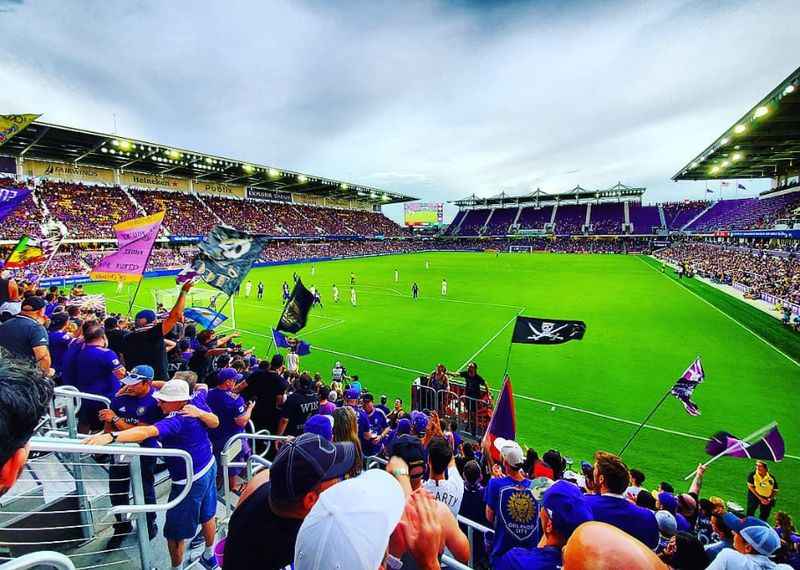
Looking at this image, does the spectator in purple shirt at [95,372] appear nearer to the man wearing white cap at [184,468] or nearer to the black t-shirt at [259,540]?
the man wearing white cap at [184,468]

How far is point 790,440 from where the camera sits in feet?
28.7

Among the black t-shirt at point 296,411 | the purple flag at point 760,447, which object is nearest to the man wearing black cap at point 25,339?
the black t-shirt at point 296,411

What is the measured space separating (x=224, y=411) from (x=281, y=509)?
10.4 ft

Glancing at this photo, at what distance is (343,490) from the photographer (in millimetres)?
1650

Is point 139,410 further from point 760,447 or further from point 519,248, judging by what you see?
point 519,248

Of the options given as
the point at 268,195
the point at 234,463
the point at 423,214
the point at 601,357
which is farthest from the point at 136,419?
the point at 423,214

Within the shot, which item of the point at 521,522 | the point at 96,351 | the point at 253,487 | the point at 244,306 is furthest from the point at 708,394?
the point at 244,306

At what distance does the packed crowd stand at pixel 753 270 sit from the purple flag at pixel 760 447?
67.0 feet

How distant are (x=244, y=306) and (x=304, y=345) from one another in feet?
48.1

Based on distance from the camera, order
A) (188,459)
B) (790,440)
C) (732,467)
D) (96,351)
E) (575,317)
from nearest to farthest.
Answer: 1. (188,459)
2. (96,351)
3. (732,467)
4. (790,440)
5. (575,317)

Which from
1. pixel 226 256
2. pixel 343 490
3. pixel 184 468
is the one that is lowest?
pixel 184 468

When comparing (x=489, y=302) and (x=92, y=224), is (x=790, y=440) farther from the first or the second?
(x=92, y=224)

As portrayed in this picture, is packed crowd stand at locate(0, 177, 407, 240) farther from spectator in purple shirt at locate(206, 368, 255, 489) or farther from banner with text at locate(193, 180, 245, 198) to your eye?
spectator in purple shirt at locate(206, 368, 255, 489)

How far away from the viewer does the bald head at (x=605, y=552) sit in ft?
5.82
